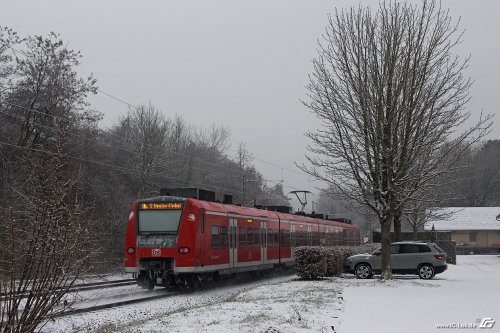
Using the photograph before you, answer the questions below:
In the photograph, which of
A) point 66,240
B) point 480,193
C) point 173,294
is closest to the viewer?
point 66,240

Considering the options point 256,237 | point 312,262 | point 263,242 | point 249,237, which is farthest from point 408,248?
point 249,237

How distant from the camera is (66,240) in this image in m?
6.25

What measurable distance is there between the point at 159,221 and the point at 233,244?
12.9ft

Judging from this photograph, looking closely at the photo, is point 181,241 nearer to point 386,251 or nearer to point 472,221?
point 386,251

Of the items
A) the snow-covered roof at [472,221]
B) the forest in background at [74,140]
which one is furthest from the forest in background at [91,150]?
the snow-covered roof at [472,221]

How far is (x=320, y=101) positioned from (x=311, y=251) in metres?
5.95

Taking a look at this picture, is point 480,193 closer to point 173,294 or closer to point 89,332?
point 173,294

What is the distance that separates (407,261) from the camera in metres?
24.8

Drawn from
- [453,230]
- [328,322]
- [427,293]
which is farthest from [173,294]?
[453,230]

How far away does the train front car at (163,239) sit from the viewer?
19.0 meters

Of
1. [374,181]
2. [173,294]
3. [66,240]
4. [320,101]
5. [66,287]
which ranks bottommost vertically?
[173,294]

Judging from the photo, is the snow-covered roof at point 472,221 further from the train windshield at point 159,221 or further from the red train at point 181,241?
the train windshield at point 159,221

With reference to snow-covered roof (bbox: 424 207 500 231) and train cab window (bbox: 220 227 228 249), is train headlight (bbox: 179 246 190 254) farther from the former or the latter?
snow-covered roof (bbox: 424 207 500 231)

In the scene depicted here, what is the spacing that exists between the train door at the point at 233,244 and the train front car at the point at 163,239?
127 inches
